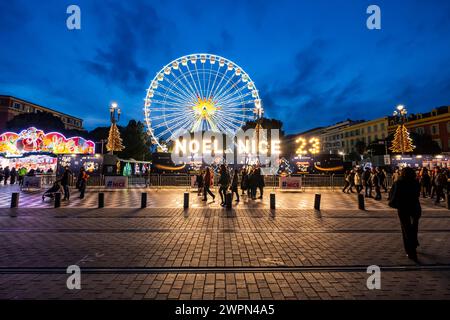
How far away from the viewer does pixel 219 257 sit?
5.12 m

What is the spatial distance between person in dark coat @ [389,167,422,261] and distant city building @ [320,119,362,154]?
8560 centimetres

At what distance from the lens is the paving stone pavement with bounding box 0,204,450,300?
3.73 m

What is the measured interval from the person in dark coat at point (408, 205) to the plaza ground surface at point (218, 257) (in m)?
0.34

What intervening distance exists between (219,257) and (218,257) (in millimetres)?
20

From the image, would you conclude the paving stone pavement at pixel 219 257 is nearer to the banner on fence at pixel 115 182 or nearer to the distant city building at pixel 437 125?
the banner on fence at pixel 115 182

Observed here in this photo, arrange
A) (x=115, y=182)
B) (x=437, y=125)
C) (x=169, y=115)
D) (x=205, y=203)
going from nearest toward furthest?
1. (x=205, y=203)
2. (x=115, y=182)
3. (x=169, y=115)
4. (x=437, y=125)

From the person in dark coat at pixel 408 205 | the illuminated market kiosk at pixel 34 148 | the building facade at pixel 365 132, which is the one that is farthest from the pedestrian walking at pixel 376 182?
the building facade at pixel 365 132

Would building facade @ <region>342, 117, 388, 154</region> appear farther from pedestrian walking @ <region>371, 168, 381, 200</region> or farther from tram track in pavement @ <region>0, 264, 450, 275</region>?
tram track in pavement @ <region>0, 264, 450, 275</region>

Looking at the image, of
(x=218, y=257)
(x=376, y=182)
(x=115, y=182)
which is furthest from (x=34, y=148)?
(x=376, y=182)

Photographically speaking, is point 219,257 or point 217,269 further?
point 219,257

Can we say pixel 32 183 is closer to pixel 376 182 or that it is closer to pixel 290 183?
pixel 290 183

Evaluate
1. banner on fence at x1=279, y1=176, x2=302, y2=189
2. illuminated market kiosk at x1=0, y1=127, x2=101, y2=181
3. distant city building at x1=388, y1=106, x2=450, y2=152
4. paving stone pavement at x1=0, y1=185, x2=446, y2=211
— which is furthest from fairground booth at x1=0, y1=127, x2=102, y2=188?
distant city building at x1=388, y1=106, x2=450, y2=152

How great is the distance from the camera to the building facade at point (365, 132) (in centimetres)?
6931
